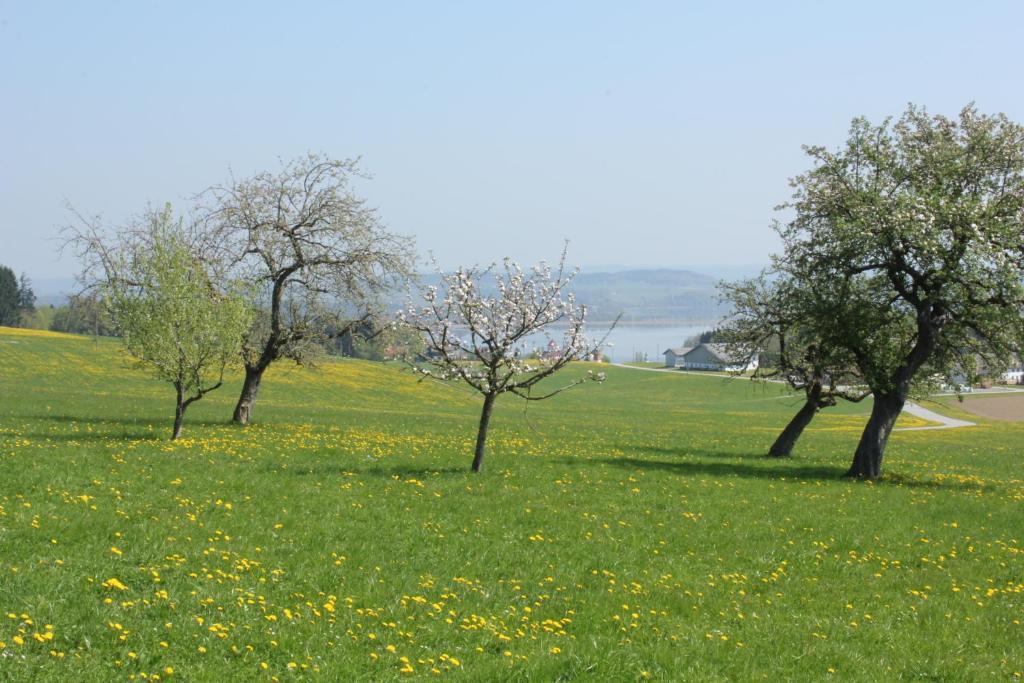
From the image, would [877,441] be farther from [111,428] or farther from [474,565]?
[111,428]

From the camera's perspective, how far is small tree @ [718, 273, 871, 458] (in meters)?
33.0

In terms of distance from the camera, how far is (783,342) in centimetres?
3509

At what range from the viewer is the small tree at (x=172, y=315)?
28.0 metres

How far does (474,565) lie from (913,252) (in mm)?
20171

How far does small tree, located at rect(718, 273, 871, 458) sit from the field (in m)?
4.57

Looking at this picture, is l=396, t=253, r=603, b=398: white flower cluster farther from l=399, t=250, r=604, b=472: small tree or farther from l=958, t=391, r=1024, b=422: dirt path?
l=958, t=391, r=1024, b=422: dirt path

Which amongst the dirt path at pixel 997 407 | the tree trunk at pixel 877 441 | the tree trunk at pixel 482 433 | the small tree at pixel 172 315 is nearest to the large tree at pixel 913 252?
the tree trunk at pixel 877 441

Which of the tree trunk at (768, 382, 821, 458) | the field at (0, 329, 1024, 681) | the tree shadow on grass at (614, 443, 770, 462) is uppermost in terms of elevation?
the tree trunk at (768, 382, 821, 458)

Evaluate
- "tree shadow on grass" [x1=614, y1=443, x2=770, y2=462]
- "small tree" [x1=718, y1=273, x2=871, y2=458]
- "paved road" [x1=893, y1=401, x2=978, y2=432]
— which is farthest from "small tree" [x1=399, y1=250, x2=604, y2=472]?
"paved road" [x1=893, y1=401, x2=978, y2=432]

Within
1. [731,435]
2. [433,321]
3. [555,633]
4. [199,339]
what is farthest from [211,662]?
[731,435]

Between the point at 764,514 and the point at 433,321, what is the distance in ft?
31.4


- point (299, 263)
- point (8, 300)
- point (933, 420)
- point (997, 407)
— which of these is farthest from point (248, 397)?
point (8, 300)

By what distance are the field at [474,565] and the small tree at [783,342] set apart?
15.0ft

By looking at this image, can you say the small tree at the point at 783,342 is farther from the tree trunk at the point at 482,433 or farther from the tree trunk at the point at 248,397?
the tree trunk at the point at 248,397
